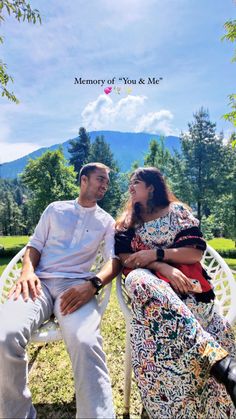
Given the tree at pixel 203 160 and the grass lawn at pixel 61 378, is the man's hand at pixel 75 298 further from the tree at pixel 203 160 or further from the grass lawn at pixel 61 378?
the tree at pixel 203 160

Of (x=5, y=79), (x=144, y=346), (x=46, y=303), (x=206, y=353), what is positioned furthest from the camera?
(x=5, y=79)

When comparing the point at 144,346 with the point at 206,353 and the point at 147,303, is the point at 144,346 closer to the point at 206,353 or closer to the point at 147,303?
the point at 147,303

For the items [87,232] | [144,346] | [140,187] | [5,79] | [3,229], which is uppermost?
[5,79]

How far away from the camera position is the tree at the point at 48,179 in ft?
66.9

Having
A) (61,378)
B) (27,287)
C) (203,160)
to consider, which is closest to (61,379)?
(61,378)

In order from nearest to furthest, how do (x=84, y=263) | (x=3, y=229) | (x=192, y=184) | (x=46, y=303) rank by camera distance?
1. (x=46, y=303)
2. (x=84, y=263)
3. (x=192, y=184)
4. (x=3, y=229)

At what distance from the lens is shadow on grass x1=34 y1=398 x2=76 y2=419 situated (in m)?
2.20

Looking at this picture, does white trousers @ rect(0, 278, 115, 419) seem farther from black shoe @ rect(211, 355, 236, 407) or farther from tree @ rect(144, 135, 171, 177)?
tree @ rect(144, 135, 171, 177)

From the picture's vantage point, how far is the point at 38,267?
259 cm

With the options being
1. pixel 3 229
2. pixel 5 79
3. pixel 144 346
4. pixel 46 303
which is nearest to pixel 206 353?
pixel 144 346

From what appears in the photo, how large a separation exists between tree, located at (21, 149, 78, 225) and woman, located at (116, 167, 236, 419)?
18.3 meters

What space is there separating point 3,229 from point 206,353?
56654 millimetres

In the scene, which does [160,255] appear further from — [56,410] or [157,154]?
[157,154]

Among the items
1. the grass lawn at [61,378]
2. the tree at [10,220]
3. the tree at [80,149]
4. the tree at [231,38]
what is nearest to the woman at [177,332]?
the grass lawn at [61,378]
